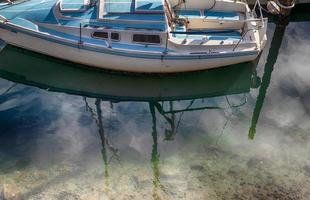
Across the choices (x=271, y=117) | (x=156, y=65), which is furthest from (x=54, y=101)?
(x=271, y=117)

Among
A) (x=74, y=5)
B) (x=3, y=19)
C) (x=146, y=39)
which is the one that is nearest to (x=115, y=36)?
(x=146, y=39)

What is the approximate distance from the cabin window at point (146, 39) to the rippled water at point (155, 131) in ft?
6.67

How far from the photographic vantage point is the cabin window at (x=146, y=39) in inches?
771

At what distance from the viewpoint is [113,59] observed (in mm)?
19812

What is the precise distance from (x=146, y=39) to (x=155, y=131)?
15.0ft

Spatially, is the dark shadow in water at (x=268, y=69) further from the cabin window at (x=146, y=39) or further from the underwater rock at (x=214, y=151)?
the cabin window at (x=146, y=39)

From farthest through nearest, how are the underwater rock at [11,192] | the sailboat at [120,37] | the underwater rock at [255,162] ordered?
the sailboat at [120,37]
the underwater rock at [255,162]
the underwater rock at [11,192]

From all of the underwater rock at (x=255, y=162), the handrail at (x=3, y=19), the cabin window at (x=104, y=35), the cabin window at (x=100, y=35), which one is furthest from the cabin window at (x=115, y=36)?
the underwater rock at (x=255, y=162)

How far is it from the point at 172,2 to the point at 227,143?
28.9 feet

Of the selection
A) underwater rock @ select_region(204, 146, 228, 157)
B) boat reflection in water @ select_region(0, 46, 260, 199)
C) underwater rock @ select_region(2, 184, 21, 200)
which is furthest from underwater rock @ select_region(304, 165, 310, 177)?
underwater rock @ select_region(2, 184, 21, 200)

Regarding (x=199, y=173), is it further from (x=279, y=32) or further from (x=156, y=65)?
(x=279, y=32)

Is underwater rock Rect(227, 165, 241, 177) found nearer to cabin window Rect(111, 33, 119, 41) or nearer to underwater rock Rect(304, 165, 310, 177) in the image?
underwater rock Rect(304, 165, 310, 177)

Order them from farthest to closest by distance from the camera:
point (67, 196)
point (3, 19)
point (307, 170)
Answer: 1. point (3, 19)
2. point (307, 170)
3. point (67, 196)

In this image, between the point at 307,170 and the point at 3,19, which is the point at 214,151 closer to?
the point at 307,170
